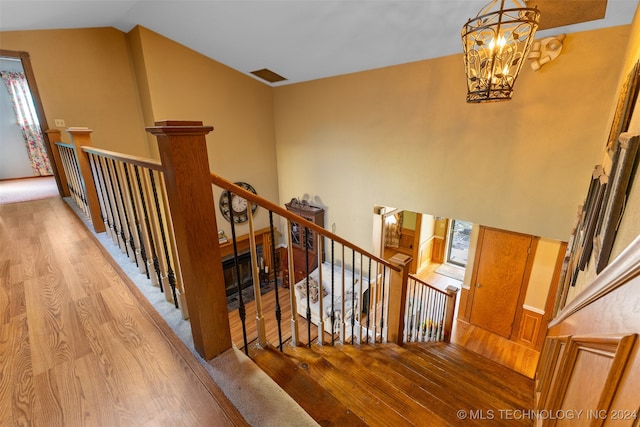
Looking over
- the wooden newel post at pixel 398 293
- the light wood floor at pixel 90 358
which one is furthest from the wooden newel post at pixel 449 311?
the light wood floor at pixel 90 358

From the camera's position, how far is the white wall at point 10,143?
212 inches

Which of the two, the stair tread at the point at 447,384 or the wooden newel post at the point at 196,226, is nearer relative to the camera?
the wooden newel post at the point at 196,226

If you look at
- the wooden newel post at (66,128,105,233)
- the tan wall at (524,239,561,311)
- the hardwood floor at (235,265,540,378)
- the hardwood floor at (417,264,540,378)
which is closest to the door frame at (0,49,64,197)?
the wooden newel post at (66,128,105,233)

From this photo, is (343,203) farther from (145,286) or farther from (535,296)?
(145,286)

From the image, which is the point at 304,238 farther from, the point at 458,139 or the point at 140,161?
the point at 140,161

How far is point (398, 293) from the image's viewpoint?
2527 mm

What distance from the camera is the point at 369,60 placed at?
4.21 m

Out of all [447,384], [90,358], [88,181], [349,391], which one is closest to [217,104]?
[88,181]

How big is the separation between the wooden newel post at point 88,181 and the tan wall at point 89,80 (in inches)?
106

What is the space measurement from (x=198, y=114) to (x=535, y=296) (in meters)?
6.62

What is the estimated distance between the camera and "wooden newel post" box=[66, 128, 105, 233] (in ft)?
8.27

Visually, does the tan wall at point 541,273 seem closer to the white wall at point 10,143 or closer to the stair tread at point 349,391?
the stair tread at point 349,391

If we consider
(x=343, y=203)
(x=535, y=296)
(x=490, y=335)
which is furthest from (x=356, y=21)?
(x=490, y=335)

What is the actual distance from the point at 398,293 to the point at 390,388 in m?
0.85
